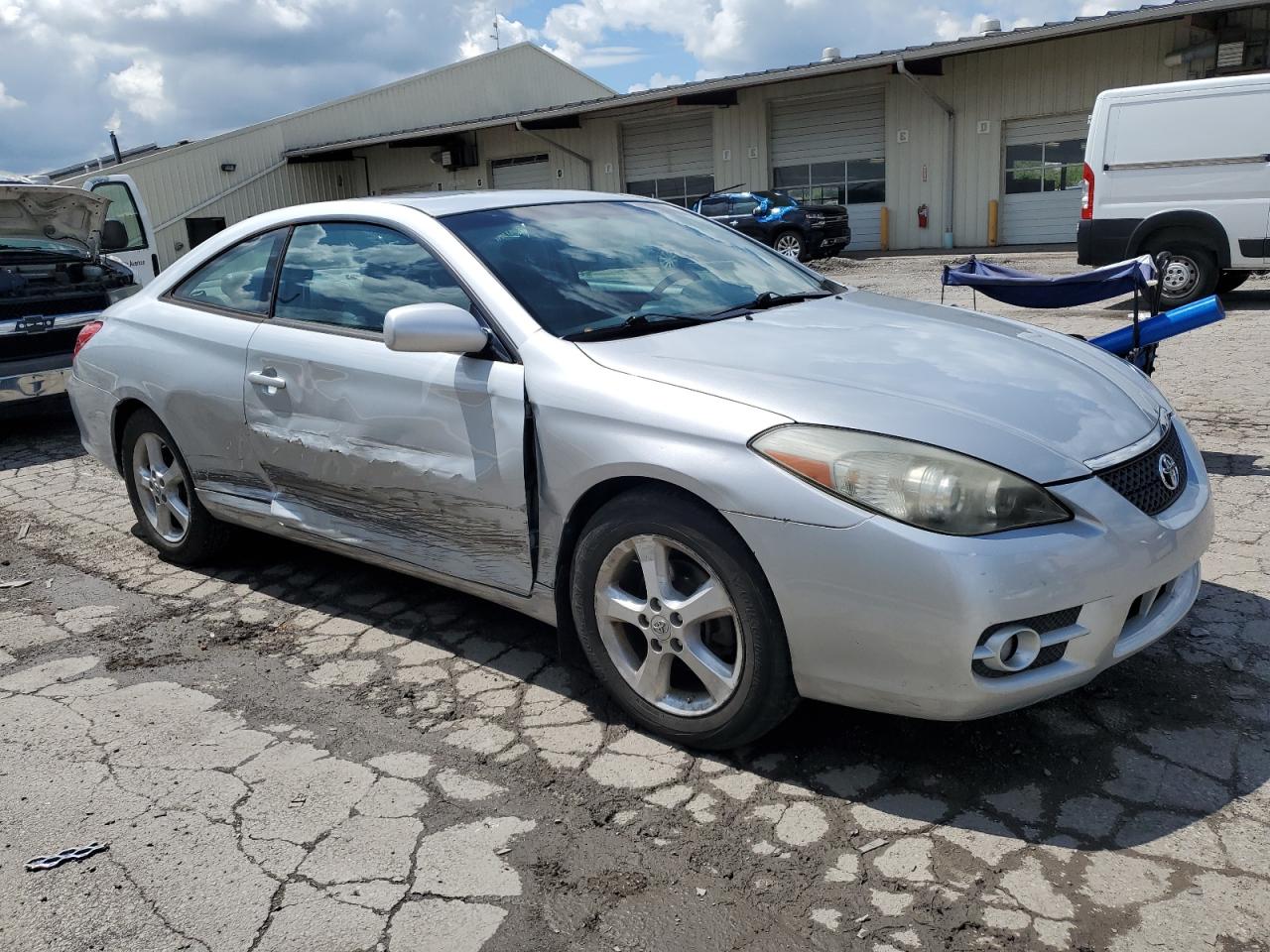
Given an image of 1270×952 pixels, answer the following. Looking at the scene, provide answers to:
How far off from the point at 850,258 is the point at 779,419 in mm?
19222

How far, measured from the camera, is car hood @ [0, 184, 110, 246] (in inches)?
306

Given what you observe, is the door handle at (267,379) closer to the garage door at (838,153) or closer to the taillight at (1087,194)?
the taillight at (1087,194)

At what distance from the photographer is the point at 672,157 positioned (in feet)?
86.7

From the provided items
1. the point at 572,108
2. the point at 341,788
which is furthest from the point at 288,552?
the point at 572,108

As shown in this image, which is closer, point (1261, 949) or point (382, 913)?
point (1261, 949)

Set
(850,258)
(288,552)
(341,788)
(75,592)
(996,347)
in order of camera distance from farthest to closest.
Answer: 1. (850,258)
2. (288,552)
3. (75,592)
4. (996,347)
5. (341,788)

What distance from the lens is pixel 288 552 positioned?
4.82 meters

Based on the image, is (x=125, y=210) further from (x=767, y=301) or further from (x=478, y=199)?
(x=767, y=301)

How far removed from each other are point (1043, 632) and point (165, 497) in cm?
367

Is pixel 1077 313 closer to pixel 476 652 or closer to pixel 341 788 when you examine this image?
pixel 476 652

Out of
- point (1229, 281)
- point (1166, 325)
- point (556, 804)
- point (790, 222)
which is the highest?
point (790, 222)

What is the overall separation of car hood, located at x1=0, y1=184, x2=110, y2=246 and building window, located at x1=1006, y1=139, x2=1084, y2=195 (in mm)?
17675

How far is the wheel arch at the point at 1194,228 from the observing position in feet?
36.2

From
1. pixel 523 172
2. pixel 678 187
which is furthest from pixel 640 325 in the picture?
pixel 523 172
